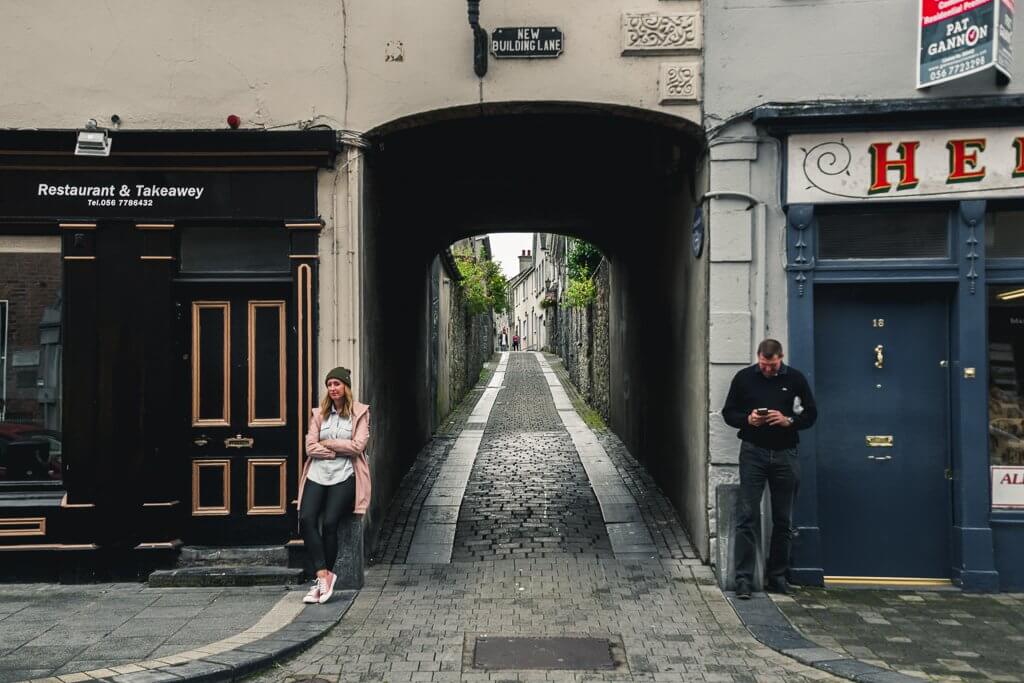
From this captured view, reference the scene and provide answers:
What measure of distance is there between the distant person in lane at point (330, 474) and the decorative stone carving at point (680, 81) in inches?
144

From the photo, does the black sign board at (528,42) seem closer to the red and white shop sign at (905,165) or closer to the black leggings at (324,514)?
the red and white shop sign at (905,165)

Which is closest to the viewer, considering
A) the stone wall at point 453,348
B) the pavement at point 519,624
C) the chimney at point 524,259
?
the pavement at point 519,624

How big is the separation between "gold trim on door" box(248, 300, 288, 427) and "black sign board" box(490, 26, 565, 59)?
298 centimetres

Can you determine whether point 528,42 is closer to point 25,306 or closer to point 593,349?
point 25,306

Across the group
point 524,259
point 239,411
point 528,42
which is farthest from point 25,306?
point 524,259

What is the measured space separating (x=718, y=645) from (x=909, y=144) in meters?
4.44

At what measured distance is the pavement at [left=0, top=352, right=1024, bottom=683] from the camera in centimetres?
557

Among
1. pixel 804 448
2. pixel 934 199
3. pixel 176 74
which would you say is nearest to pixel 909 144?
pixel 934 199

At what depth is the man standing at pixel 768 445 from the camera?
278 inches

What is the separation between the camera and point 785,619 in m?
6.57

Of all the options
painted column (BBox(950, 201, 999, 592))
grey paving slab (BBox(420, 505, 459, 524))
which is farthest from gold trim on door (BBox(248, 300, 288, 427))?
painted column (BBox(950, 201, 999, 592))

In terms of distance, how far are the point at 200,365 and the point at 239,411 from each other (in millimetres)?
546

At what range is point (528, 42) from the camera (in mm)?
7742

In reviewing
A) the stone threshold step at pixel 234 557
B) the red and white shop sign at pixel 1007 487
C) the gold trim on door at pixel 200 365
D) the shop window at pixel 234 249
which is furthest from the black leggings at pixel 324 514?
the red and white shop sign at pixel 1007 487
